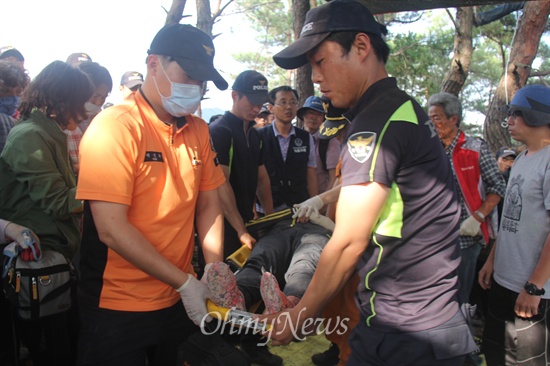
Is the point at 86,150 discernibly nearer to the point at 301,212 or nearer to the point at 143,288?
the point at 143,288

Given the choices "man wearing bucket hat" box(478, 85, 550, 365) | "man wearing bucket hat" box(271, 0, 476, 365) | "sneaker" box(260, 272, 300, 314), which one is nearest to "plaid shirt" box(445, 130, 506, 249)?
"man wearing bucket hat" box(478, 85, 550, 365)

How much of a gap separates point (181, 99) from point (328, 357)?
255 cm

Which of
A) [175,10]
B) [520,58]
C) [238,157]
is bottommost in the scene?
[238,157]

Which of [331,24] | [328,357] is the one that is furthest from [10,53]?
[328,357]

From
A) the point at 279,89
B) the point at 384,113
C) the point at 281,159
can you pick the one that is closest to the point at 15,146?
the point at 384,113

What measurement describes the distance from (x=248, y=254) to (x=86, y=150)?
1.89 meters

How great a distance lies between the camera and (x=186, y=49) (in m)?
2.03

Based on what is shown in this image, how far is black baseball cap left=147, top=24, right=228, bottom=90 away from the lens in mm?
2018

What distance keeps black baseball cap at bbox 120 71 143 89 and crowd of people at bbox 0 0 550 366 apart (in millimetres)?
1440

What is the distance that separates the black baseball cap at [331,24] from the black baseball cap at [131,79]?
130 inches

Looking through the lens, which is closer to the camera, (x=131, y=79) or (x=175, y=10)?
(x=131, y=79)

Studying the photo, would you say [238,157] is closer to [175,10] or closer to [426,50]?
[175,10]

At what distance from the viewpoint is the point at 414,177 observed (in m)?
1.57

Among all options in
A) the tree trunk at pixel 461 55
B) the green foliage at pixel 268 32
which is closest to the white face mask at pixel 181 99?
the tree trunk at pixel 461 55
